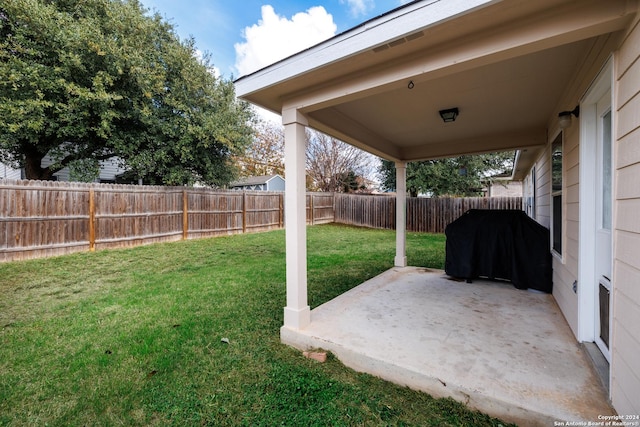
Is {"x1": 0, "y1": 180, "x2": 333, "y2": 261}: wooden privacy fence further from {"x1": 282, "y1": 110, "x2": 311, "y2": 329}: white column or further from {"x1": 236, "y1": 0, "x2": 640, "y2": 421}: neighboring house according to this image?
{"x1": 282, "y1": 110, "x2": 311, "y2": 329}: white column

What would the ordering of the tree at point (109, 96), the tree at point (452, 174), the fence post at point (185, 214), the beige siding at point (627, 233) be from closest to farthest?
the beige siding at point (627, 233) < the tree at point (109, 96) < the fence post at point (185, 214) < the tree at point (452, 174)

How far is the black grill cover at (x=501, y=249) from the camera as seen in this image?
3787 millimetres

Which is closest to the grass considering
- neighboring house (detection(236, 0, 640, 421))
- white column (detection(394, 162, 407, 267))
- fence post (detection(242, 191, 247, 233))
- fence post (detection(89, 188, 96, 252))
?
neighboring house (detection(236, 0, 640, 421))

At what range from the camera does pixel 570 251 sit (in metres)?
2.66

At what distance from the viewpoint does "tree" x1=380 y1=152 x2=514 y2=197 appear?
12.3 m

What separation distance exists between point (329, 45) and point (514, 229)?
12.0 ft

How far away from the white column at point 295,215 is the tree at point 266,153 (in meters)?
18.8

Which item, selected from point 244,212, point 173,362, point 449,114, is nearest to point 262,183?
point 244,212

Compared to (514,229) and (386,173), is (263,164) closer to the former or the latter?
(386,173)

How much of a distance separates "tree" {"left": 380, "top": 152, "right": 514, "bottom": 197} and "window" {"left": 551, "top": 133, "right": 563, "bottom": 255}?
8694 millimetres

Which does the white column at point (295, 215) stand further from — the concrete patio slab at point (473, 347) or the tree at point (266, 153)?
the tree at point (266, 153)

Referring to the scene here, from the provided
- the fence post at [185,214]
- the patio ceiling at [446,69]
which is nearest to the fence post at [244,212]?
the fence post at [185,214]

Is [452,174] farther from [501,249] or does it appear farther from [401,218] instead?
[501,249]

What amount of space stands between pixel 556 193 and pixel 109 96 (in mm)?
10141
